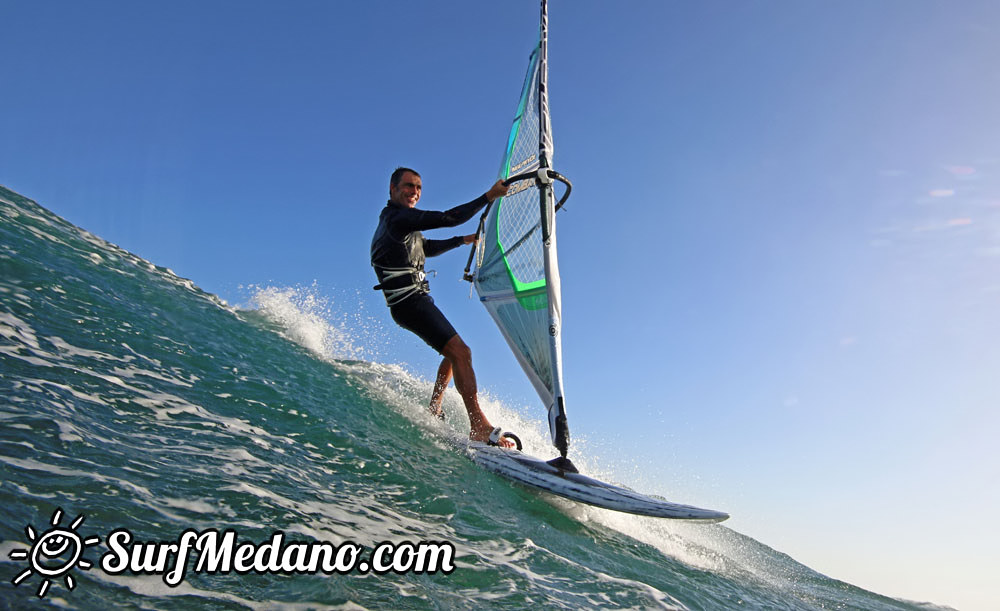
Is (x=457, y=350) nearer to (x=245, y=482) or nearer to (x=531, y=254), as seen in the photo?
(x=531, y=254)

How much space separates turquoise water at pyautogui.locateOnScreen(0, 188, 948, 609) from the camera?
226 centimetres

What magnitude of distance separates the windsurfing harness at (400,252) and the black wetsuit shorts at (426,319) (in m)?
0.07

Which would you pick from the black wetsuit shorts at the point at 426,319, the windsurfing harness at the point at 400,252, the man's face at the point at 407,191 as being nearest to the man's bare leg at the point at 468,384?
the black wetsuit shorts at the point at 426,319

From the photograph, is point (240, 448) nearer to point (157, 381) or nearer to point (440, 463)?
point (157, 381)

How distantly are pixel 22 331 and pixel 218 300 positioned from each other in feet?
15.4

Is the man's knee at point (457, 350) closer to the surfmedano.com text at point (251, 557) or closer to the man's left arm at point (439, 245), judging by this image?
the man's left arm at point (439, 245)

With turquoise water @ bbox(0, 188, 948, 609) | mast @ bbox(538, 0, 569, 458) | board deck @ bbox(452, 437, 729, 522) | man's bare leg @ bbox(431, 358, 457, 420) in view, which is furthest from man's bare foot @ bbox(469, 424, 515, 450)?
man's bare leg @ bbox(431, 358, 457, 420)

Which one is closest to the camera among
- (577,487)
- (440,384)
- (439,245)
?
(577,487)

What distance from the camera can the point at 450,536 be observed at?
10.7 ft

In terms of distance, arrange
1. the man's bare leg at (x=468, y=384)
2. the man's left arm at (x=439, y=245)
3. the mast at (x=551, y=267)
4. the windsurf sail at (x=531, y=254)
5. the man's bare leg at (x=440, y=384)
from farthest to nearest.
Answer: the man's left arm at (x=439, y=245) → the man's bare leg at (x=440, y=384) → the man's bare leg at (x=468, y=384) → the windsurf sail at (x=531, y=254) → the mast at (x=551, y=267)

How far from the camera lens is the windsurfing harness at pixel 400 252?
520cm

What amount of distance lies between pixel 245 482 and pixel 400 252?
112 inches

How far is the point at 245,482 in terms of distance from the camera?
3.14 m

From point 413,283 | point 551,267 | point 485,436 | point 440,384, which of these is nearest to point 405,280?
point 413,283
